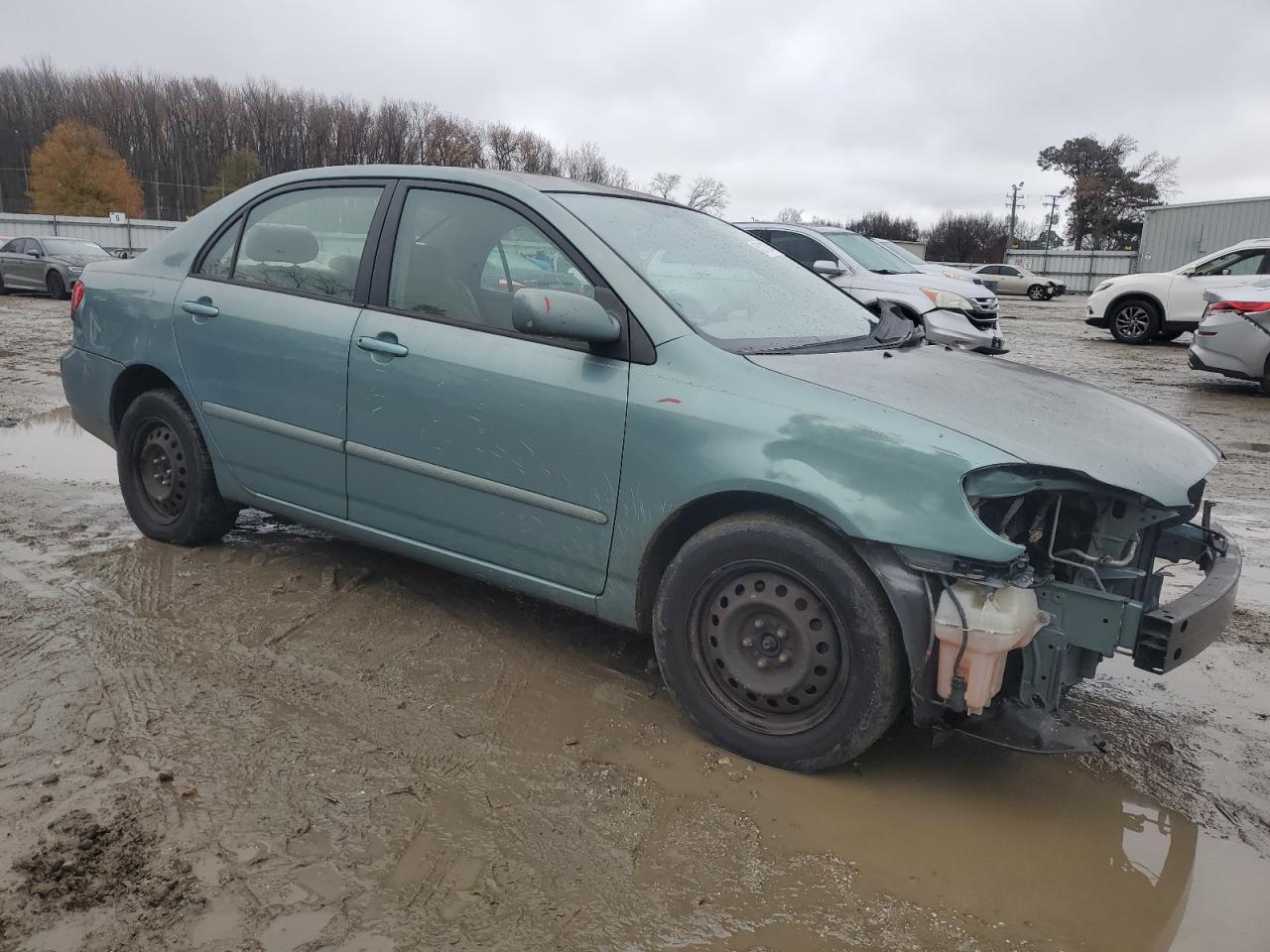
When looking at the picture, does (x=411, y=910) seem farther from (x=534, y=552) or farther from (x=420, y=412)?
(x=420, y=412)

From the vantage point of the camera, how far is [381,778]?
9.04 ft

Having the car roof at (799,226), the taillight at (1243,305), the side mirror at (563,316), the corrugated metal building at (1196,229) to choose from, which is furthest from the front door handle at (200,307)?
the corrugated metal building at (1196,229)

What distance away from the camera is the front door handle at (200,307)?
4102 mm

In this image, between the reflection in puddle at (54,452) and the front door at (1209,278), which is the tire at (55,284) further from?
the front door at (1209,278)

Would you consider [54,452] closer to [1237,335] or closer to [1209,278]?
[1237,335]

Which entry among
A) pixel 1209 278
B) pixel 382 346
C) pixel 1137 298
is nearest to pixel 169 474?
pixel 382 346

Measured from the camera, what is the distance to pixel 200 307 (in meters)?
4.15

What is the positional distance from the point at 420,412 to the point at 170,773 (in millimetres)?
1370

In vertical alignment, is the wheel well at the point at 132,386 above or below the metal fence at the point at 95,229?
below

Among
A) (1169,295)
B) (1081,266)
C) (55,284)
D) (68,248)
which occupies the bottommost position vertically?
(55,284)

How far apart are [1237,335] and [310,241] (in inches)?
405

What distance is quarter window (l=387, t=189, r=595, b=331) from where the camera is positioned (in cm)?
337

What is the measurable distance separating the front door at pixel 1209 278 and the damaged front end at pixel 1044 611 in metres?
13.9

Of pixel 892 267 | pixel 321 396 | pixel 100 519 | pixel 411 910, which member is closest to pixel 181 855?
pixel 411 910
